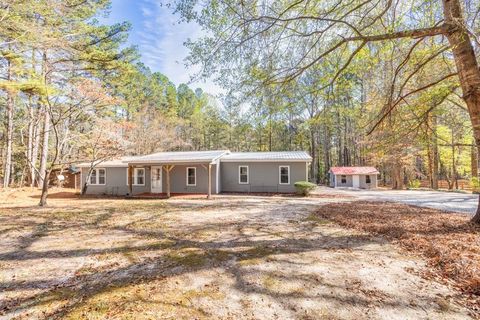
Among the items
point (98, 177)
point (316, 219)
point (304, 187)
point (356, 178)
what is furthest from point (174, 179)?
point (356, 178)

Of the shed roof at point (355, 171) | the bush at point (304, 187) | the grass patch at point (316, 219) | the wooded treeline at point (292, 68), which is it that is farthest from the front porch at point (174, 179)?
the shed roof at point (355, 171)

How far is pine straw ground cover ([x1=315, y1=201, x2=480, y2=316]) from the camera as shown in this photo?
3.55 m

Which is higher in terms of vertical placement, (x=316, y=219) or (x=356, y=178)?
(x=356, y=178)

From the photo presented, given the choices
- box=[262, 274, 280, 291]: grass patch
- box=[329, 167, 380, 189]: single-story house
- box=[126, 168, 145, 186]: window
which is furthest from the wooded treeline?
box=[329, 167, 380, 189]: single-story house

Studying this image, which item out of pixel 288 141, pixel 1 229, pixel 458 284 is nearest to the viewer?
pixel 458 284

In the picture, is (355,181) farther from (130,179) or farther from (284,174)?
(130,179)

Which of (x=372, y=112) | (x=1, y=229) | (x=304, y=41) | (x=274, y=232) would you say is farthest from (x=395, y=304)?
(x=1, y=229)

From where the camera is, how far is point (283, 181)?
56.7 feet

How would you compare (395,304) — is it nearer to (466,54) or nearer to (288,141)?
(466,54)

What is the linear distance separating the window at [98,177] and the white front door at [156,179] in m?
4.26

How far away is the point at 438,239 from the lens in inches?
210

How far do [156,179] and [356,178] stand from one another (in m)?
21.5

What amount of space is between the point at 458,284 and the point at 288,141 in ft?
114

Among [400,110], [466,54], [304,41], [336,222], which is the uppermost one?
[304,41]
